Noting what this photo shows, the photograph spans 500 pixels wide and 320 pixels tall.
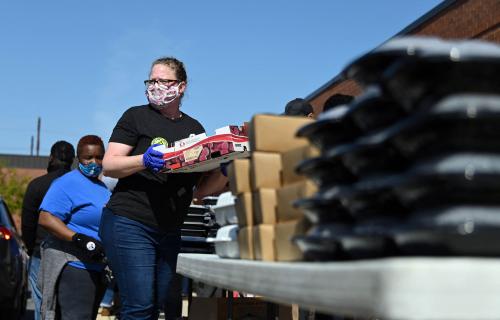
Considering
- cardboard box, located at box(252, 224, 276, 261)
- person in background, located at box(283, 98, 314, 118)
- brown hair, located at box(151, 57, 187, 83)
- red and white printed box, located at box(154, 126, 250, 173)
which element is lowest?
cardboard box, located at box(252, 224, 276, 261)

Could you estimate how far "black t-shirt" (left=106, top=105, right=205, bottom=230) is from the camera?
349 cm

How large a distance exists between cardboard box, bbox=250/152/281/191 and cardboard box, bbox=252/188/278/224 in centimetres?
3

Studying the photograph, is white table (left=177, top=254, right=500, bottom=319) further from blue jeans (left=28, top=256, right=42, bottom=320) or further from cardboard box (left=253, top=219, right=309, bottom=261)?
blue jeans (left=28, top=256, right=42, bottom=320)

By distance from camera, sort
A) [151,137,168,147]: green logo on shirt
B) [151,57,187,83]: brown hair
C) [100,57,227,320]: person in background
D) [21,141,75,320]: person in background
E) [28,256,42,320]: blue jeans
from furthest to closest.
A: [21,141,75,320]: person in background → [28,256,42,320]: blue jeans → [151,57,187,83]: brown hair → [151,137,168,147]: green logo on shirt → [100,57,227,320]: person in background

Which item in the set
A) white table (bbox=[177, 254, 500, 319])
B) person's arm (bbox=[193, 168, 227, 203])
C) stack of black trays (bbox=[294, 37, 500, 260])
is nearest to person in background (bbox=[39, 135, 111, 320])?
person's arm (bbox=[193, 168, 227, 203])

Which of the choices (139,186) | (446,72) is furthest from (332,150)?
(139,186)

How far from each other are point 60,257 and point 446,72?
4004mm

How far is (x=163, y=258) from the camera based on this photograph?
3.62 meters

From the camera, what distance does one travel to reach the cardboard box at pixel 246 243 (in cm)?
176

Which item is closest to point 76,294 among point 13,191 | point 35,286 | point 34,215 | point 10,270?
point 35,286

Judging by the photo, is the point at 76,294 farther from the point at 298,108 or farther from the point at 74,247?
the point at 298,108

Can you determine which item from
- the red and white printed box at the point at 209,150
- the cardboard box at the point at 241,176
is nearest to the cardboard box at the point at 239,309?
the red and white printed box at the point at 209,150

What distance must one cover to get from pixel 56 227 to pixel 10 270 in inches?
100

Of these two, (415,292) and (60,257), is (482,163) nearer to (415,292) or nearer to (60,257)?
(415,292)
